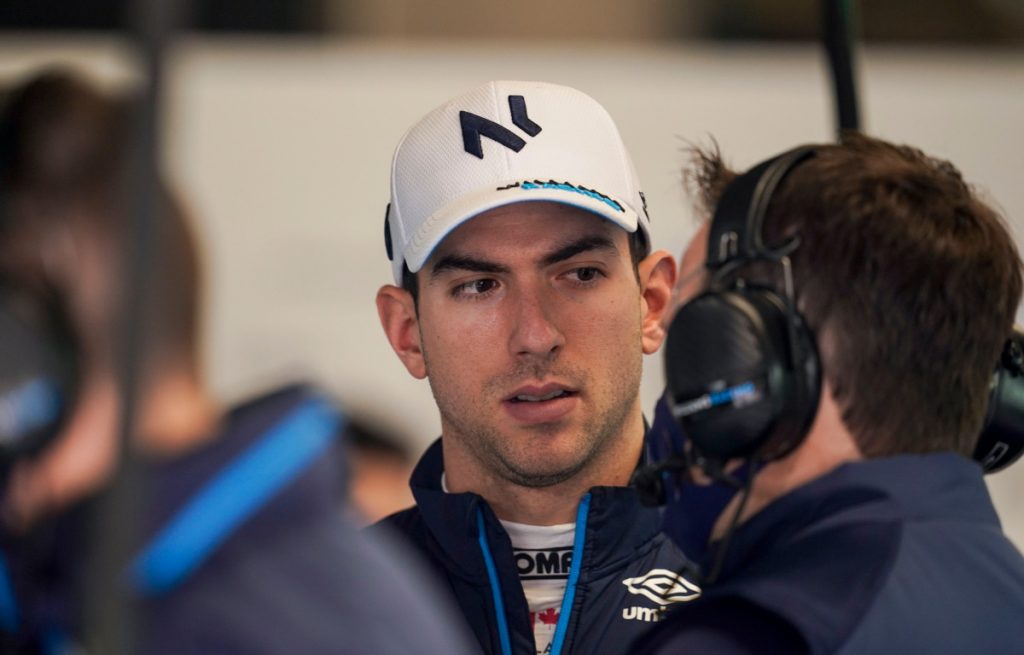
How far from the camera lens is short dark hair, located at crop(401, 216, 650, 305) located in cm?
168

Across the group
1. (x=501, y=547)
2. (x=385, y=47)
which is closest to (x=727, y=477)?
(x=501, y=547)

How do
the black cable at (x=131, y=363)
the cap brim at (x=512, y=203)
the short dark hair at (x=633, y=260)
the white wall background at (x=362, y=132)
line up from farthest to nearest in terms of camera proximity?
the white wall background at (x=362, y=132) < the short dark hair at (x=633, y=260) < the cap brim at (x=512, y=203) < the black cable at (x=131, y=363)

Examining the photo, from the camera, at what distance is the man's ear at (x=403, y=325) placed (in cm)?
174

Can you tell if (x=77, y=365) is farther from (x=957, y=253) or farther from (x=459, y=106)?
(x=459, y=106)

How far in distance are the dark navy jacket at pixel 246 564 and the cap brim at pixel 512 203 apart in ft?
2.13

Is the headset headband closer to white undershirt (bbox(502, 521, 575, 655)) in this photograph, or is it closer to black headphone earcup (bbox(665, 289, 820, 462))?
black headphone earcup (bbox(665, 289, 820, 462))

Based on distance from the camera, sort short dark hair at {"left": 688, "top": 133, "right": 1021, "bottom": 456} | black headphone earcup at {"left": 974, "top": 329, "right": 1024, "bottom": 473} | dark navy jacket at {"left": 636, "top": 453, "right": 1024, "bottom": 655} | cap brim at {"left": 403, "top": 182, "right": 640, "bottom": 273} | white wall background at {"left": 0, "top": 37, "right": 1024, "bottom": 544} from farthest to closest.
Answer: white wall background at {"left": 0, "top": 37, "right": 1024, "bottom": 544} < cap brim at {"left": 403, "top": 182, "right": 640, "bottom": 273} < black headphone earcup at {"left": 974, "top": 329, "right": 1024, "bottom": 473} < short dark hair at {"left": 688, "top": 133, "right": 1021, "bottom": 456} < dark navy jacket at {"left": 636, "top": 453, "right": 1024, "bottom": 655}

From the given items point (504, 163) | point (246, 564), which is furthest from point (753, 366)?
point (504, 163)

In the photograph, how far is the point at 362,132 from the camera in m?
4.07

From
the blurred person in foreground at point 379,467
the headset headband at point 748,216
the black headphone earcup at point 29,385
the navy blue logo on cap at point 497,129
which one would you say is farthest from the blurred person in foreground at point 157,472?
the blurred person in foreground at point 379,467

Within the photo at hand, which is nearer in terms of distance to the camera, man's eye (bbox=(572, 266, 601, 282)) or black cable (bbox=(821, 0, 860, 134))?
man's eye (bbox=(572, 266, 601, 282))

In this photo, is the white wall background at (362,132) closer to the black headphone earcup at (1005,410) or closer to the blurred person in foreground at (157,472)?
the black headphone earcup at (1005,410)

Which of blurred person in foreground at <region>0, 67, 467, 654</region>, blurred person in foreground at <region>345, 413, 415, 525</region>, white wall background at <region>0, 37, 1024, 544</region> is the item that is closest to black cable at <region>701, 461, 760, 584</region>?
blurred person in foreground at <region>0, 67, 467, 654</region>

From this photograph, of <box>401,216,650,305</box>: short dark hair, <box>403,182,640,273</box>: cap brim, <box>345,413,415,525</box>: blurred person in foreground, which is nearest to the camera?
<box>403,182,640,273</box>: cap brim
